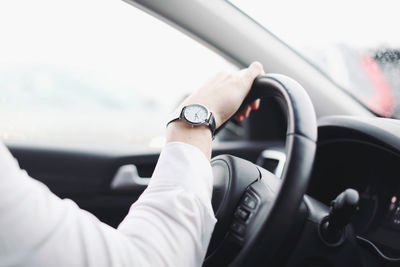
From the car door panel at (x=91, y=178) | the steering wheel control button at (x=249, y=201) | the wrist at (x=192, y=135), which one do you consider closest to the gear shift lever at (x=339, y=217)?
the steering wheel control button at (x=249, y=201)

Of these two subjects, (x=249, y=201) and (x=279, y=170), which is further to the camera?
(x=279, y=170)

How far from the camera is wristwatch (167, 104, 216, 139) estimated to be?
0.84 meters

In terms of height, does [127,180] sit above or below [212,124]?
below

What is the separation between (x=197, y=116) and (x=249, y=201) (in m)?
0.20

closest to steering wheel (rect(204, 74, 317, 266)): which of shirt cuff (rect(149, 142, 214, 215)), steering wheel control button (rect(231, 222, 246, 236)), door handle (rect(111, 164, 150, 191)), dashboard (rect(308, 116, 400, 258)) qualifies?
steering wheel control button (rect(231, 222, 246, 236))

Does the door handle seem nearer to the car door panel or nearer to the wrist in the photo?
the car door panel

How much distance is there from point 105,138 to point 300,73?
1050 mm

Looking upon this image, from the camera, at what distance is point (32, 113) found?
6.83ft

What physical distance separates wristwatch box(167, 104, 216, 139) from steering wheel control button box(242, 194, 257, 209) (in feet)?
0.48

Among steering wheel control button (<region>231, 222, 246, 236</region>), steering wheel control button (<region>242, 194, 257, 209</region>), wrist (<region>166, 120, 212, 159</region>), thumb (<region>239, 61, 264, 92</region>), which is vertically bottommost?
steering wheel control button (<region>231, 222, 246, 236</region>)

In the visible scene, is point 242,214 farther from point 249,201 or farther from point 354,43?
point 354,43

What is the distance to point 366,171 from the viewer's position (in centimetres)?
112

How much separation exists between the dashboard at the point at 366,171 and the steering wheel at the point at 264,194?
27 cm

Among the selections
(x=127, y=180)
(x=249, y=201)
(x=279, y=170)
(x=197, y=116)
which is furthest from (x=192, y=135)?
(x=127, y=180)
